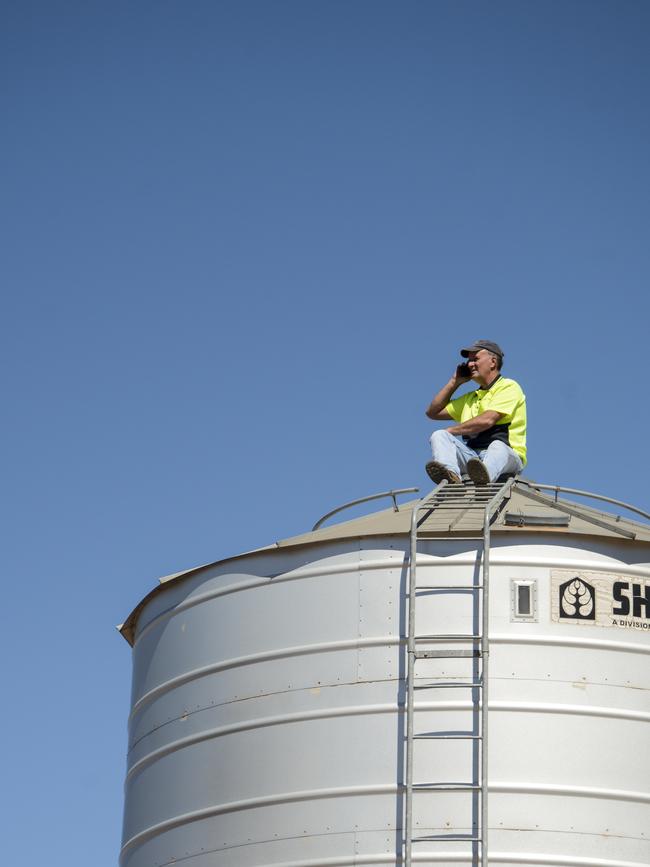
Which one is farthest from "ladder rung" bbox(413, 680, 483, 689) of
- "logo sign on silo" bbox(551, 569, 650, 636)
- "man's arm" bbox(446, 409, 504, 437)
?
"man's arm" bbox(446, 409, 504, 437)

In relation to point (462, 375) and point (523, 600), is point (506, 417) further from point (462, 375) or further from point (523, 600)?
Answer: point (523, 600)

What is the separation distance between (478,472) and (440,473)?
346mm

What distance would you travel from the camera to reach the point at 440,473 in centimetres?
1345

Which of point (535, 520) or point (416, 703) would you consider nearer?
point (416, 703)

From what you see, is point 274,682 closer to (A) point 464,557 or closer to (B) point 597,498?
(A) point 464,557

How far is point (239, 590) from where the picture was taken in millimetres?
12617

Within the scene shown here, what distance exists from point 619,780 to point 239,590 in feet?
11.1

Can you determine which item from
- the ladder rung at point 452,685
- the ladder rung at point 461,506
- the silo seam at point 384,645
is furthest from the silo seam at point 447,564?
the ladder rung at point 452,685

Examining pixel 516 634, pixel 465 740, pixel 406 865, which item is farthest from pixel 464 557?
pixel 406 865

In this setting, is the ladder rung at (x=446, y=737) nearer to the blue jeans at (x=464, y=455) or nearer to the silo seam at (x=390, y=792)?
the silo seam at (x=390, y=792)

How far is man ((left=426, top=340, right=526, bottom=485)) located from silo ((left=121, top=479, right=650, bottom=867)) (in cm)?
66

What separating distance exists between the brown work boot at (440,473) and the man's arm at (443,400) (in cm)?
151

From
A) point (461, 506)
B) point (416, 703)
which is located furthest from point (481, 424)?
point (416, 703)

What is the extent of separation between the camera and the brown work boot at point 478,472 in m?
13.3
